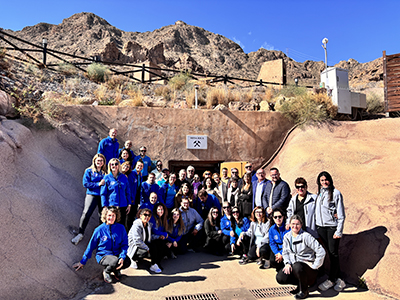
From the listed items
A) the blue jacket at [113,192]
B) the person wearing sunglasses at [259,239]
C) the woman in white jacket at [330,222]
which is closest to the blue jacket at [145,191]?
the blue jacket at [113,192]

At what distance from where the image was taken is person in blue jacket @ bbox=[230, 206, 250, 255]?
6.05 meters

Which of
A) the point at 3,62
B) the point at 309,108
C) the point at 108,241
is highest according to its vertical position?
the point at 3,62

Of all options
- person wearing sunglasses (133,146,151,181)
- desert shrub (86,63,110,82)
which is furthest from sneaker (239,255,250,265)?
desert shrub (86,63,110,82)

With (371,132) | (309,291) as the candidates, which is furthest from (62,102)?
(371,132)

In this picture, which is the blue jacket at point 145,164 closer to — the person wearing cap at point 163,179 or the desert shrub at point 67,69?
the person wearing cap at point 163,179

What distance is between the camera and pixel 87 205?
5.45 m

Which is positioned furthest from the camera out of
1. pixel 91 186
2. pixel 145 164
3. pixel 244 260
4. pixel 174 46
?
pixel 174 46

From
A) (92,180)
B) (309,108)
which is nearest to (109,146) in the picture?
(92,180)

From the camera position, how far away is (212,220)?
6.49 m

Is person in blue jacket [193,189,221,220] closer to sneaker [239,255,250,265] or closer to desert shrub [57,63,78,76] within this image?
sneaker [239,255,250,265]

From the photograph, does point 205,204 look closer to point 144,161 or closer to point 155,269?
point 144,161

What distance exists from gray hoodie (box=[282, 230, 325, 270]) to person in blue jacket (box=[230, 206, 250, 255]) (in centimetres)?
141

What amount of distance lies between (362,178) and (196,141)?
4787 mm

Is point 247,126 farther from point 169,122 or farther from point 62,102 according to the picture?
point 62,102
